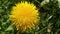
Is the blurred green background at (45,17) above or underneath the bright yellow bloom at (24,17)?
underneath

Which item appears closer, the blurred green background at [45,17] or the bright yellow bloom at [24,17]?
the bright yellow bloom at [24,17]

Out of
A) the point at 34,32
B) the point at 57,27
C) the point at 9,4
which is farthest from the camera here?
the point at 9,4

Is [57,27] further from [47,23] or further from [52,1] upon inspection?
[52,1]

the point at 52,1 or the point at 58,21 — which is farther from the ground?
the point at 52,1

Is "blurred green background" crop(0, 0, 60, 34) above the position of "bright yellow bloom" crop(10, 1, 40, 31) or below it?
below

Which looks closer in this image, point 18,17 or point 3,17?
point 18,17

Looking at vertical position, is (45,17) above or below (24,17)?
below

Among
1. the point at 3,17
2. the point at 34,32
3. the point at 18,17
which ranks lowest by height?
the point at 34,32

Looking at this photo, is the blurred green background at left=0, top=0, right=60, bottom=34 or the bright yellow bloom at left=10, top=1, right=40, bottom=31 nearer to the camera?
the bright yellow bloom at left=10, top=1, right=40, bottom=31

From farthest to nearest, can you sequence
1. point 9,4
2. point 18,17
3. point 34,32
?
point 9,4 < point 34,32 < point 18,17

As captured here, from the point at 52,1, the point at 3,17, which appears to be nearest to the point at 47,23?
the point at 52,1

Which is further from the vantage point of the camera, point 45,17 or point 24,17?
point 45,17
